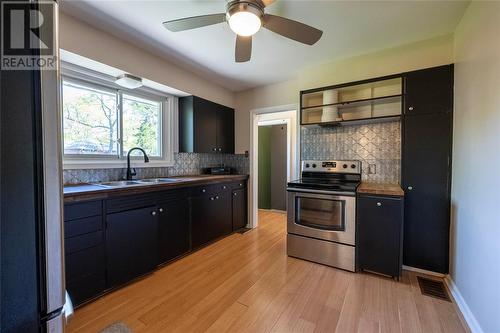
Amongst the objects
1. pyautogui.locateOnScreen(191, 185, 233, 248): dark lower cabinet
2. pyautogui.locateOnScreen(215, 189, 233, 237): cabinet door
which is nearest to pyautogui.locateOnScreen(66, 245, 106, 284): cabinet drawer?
pyautogui.locateOnScreen(191, 185, 233, 248): dark lower cabinet

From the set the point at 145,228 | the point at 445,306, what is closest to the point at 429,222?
the point at 445,306

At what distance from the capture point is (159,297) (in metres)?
1.86

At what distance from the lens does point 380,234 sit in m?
2.16

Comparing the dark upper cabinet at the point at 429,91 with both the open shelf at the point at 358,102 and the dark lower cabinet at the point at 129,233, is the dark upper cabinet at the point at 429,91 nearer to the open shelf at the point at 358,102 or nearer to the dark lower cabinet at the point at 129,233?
the open shelf at the point at 358,102

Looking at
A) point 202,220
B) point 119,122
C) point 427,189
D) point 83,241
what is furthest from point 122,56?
point 427,189

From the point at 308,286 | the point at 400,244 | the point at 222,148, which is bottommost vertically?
the point at 308,286

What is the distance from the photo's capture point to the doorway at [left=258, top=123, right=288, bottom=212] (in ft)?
15.7

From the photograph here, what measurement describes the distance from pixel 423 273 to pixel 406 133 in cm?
146

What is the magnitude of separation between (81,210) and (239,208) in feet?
7.39

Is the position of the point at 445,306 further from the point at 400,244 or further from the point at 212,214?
the point at 212,214

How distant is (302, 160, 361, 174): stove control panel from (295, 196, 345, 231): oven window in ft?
1.89

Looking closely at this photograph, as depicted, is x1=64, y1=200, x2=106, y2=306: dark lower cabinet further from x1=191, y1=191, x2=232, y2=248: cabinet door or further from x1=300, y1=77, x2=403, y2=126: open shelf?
x1=300, y1=77, x2=403, y2=126: open shelf

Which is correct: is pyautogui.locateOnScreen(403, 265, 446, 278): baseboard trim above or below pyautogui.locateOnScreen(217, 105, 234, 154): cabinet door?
below

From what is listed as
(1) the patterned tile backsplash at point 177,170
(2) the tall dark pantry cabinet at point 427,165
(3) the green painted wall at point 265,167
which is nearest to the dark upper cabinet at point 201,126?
(1) the patterned tile backsplash at point 177,170
